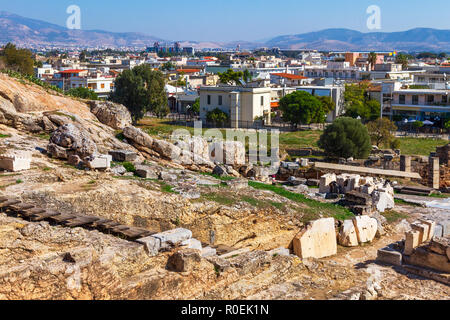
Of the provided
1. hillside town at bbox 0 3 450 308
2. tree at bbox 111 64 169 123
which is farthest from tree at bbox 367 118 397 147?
tree at bbox 111 64 169 123

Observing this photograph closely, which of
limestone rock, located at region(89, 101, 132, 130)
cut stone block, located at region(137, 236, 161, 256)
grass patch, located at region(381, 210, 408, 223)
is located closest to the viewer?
cut stone block, located at region(137, 236, 161, 256)

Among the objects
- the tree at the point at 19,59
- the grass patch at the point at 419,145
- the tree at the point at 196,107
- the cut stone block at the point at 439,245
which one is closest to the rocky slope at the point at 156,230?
the cut stone block at the point at 439,245

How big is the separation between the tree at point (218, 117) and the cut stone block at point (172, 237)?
43.0 meters

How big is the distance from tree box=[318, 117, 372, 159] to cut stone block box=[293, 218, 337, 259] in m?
21.5

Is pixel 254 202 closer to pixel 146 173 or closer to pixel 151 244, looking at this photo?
pixel 146 173

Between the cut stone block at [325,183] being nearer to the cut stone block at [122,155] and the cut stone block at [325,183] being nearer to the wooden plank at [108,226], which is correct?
the cut stone block at [122,155]

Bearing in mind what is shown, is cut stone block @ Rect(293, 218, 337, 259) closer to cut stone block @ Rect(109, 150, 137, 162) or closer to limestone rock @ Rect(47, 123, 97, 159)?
cut stone block @ Rect(109, 150, 137, 162)

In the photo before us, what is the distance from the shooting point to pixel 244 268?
10.3 meters

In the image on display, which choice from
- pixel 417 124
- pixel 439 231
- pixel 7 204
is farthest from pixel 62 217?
pixel 417 124

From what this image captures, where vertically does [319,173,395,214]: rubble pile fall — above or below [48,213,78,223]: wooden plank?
below

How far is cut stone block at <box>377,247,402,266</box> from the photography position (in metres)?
13.1
